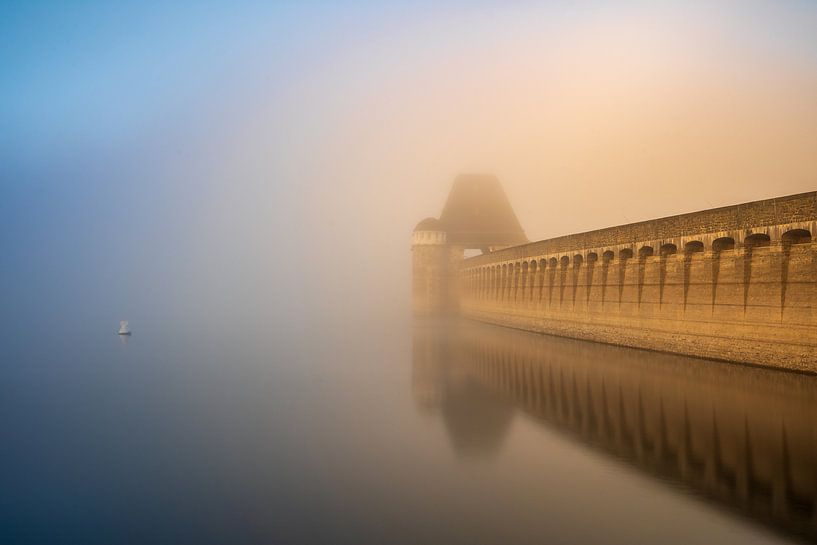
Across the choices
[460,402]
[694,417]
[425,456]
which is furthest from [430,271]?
[425,456]

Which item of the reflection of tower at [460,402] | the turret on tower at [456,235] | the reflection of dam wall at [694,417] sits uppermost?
the turret on tower at [456,235]

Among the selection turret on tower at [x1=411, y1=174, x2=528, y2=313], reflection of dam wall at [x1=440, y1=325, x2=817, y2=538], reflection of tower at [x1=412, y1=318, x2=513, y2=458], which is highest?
turret on tower at [x1=411, y1=174, x2=528, y2=313]

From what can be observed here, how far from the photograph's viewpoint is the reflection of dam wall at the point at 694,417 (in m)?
8.63

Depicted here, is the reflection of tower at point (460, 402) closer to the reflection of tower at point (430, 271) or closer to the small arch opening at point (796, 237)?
the small arch opening at point (796, 237)

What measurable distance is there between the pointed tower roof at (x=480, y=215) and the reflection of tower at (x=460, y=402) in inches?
1262

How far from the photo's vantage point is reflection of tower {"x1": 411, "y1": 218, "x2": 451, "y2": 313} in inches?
2285

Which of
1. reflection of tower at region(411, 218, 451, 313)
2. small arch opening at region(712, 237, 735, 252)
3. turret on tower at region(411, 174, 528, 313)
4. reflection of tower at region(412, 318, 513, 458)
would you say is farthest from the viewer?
turret on tower at region(411, 174, 528, 313)

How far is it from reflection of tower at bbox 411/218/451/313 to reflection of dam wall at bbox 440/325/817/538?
35.0 m

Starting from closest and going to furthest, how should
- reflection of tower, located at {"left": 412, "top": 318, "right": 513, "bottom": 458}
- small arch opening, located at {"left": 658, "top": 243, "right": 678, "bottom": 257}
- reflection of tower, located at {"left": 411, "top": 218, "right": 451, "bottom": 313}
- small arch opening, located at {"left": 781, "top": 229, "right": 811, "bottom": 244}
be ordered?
reflection of tower, located at {"left": 412, "top": 318, "right": 513, "bottom": 458}, small arch opening, located at {"left": 781, "top": 229, "right": 811, "bottom": 244}, small arch opening, located at {"left": 658, "top": 243, "right": 678, "bottom": 257}, reflection of tower, located at {"left": 411, "top": 218, "right": 451, "bottom": 313}

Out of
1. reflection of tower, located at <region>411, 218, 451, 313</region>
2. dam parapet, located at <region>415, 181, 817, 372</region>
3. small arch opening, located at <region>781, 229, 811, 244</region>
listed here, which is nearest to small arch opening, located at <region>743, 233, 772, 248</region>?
dam parapet, located at <region>415, 181, 817, 372</region>

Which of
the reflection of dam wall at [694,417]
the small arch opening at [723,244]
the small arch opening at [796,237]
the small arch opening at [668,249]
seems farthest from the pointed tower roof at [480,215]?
the small arch opening at [796,237]

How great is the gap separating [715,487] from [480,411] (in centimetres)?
680

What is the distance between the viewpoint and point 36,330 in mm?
50906

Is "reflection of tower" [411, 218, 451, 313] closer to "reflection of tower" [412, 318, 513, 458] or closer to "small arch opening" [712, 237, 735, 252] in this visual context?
"reflection of tower" [412, 318, 513, 458]
